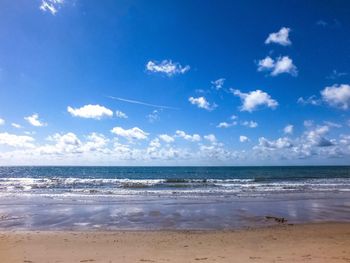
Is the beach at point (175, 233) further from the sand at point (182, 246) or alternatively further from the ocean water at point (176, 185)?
the ocean water at point (176, 185)

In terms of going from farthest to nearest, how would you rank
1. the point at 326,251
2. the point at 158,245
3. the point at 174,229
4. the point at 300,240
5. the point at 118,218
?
the point at 118,218 → the point at 174,229 → the point at 300,240 → the point at 158,245 → the point at 326,251

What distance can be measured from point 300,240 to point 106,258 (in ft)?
21.3

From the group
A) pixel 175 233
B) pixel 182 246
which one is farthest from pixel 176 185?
pixel 182 246

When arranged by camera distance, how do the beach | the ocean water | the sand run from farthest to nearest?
the ocean water
the beach
the sand

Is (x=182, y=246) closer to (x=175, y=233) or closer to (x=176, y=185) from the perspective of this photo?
(x=175, y=233)

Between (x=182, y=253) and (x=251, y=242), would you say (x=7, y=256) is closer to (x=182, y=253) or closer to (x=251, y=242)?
(x=182, y=253)

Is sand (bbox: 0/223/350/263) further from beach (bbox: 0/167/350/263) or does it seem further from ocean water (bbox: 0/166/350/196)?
ocean water (bbox: 0/166/350/196)

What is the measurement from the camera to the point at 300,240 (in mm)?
11688

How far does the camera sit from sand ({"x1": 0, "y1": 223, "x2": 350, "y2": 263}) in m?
9.33

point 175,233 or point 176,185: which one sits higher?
point 176,185

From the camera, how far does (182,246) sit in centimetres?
1077

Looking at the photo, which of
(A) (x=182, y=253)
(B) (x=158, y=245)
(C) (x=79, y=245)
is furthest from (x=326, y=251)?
(C) (x=79, y=245)

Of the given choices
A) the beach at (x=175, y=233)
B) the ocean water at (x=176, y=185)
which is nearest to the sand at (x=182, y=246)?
the beach at (x=175, y=233)

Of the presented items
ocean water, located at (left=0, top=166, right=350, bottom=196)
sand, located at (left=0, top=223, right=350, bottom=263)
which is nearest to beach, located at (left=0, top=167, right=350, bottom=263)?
sand, located at (left=0, top=223, right=350, bottom=263)
